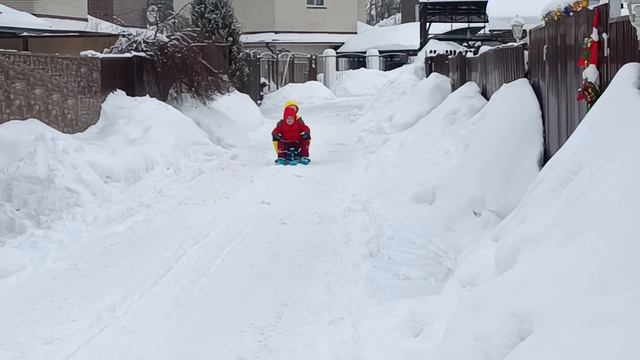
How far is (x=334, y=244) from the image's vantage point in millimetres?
9820

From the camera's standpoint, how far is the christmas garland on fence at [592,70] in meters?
7.41

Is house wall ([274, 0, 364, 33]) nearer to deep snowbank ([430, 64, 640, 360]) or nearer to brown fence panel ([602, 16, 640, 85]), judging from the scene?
brown fence panel ([602, 16, 640, 85])

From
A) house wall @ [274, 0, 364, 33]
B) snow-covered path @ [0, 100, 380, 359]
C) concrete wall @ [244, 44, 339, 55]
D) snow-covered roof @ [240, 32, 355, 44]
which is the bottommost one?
snow-covered path @ [0, 100, 380, 359]

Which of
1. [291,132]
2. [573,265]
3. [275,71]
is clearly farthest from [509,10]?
[275,71]

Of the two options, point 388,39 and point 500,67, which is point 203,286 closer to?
point 500,67

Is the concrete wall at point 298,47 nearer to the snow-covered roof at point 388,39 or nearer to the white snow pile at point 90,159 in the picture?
the snow-covered roof at point 388,39

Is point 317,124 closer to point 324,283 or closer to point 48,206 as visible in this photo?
point 48,206

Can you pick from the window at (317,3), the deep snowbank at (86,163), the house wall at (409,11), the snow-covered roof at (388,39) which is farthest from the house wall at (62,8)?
the house wall at (409,11)

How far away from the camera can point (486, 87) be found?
14039 millimetres

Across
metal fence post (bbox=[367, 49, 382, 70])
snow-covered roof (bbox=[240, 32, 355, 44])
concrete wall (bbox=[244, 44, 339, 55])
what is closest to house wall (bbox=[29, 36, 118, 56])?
snow-covered roof (bbox=[240, 32, 355, 44])

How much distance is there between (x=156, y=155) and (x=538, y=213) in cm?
970

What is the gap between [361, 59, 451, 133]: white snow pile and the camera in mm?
19141

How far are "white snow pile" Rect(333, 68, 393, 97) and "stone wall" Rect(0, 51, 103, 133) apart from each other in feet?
72.8

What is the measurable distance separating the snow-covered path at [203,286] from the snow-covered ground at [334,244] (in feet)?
0.09
